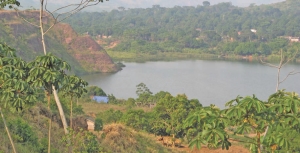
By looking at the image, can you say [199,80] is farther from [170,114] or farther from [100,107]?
[170,114]

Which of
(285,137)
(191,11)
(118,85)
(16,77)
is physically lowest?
(118,85)

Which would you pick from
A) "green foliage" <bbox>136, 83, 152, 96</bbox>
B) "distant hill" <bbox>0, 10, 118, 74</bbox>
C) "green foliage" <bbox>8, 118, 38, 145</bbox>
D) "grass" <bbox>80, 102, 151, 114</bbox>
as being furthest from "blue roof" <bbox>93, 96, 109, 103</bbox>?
"green foliage" <bbox>8, 118, 38, 145</bbox>

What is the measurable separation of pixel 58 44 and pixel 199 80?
19.2 metres

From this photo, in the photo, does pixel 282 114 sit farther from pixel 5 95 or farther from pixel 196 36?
pixel 196 36

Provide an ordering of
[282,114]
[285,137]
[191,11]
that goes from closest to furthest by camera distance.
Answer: [285,137], [282,114], [191,11]

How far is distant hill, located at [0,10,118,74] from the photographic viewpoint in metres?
41.8

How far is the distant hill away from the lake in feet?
9.40

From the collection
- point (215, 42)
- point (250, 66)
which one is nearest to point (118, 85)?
point (250, 66)

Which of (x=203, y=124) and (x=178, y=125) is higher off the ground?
(x=203, y=124)

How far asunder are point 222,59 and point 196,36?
24.2 metres

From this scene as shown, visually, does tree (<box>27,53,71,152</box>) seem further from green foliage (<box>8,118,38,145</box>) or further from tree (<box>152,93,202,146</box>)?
tree (<box>152,93,202,146</box>)

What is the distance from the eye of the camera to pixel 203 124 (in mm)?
2439

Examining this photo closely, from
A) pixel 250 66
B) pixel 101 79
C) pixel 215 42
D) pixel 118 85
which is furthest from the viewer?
pixel 215 42

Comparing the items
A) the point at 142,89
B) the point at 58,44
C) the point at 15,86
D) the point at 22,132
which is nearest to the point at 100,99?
the point at 142,89
